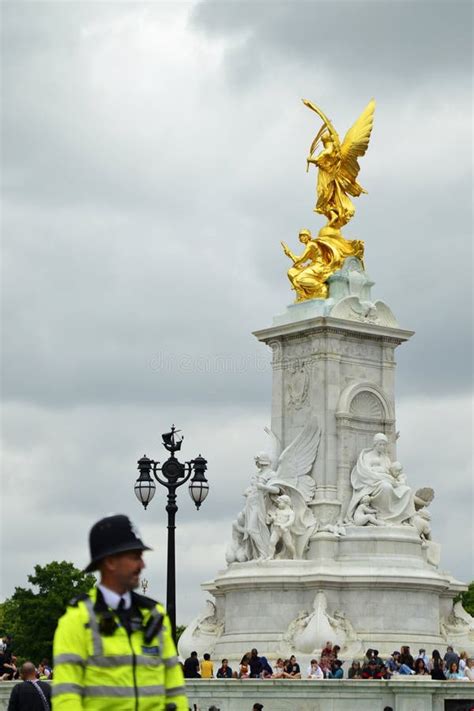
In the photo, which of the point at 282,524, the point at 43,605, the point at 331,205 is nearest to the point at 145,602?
the point at 282,524

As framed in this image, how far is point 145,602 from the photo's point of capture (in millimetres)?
7520

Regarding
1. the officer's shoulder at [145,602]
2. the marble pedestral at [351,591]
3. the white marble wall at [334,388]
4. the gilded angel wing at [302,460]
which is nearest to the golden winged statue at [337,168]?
the white marble wall at [334,388]

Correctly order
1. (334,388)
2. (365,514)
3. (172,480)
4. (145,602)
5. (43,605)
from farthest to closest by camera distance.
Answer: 1. (43,605)
2. (334,388)
3. (365,514)
4. (172,480)
5. (145,602)

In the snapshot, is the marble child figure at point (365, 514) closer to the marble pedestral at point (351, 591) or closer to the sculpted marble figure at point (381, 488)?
the sculpted marble figure at point (381, 488)

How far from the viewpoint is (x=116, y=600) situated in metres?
7.42

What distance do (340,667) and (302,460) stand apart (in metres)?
6.36

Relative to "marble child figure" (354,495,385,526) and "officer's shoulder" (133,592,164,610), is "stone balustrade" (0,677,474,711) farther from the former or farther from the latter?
"officer's shoulder" (133,592,164,610)

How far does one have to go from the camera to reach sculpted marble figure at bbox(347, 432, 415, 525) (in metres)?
36.3

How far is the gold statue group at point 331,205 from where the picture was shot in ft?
127

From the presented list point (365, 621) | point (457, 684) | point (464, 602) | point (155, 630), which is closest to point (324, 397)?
point (365, 621)

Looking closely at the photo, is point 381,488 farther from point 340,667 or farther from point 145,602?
point 145,602

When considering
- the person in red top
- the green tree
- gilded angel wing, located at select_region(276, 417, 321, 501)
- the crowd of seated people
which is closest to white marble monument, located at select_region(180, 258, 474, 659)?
gilded angel wing, located at select_region(276, 417, 321, 501)

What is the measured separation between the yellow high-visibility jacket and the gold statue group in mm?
31130

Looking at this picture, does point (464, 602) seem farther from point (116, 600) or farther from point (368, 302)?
point (116, 600)
